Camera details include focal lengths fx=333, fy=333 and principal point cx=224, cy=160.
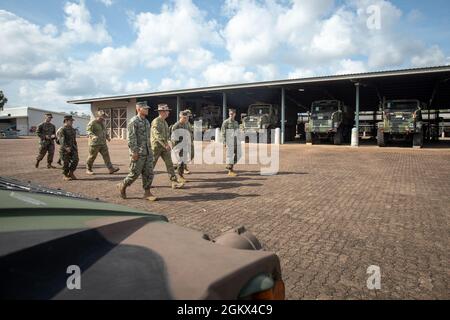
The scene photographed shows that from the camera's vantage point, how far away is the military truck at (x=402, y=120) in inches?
687

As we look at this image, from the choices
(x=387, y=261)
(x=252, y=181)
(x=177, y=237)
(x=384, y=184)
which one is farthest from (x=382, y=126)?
(x=177, y=237)

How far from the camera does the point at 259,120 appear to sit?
900 inches

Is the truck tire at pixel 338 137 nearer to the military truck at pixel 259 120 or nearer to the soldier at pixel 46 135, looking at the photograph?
the military truck at pixel 259 120

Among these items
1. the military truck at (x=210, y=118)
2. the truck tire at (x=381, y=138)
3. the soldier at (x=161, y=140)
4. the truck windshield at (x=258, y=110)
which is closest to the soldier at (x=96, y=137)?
the soldier at (x=161, y=140)

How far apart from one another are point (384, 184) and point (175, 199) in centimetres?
502

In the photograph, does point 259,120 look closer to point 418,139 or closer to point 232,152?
point 418,139

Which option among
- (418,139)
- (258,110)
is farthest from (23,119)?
(418,139)

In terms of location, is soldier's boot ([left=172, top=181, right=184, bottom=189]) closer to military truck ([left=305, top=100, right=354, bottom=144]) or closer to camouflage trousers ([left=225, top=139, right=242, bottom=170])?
camouflage trousers ([left=225, top=139, right=242, bottom=170])

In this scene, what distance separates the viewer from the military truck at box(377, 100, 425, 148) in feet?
57.2

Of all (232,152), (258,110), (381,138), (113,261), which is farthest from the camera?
(258,110)

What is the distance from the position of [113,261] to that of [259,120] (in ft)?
72.0

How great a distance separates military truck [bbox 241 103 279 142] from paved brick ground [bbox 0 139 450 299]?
13020mm

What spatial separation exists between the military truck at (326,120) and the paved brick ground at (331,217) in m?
10.4

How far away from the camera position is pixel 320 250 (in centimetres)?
375
